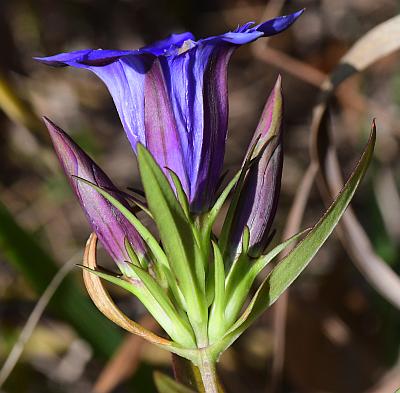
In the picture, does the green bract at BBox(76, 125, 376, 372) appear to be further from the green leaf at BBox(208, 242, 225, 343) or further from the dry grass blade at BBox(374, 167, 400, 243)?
the dry grass blade at BBox(374, 167, 400, 243)

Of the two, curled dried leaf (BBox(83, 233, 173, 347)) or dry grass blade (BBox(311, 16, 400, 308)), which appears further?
dry grass blade (BBox(311, 16, 400, 308))

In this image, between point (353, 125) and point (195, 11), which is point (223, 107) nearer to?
point (353, 125)

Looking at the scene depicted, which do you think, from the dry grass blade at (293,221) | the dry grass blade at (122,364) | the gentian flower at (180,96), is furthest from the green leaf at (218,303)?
the dry grass blade at (122,364)

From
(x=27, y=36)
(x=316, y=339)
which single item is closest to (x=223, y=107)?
(x=316, y=339)

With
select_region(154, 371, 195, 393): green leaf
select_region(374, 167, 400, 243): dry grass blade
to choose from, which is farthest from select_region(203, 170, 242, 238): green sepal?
select_region(374, 167, 400, 243): dry grass blade

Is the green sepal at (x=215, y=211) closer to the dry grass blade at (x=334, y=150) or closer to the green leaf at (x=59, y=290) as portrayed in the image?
the dry grass blade at (x=334, y=150)

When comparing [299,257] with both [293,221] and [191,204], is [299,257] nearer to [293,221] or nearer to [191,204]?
[191,204]

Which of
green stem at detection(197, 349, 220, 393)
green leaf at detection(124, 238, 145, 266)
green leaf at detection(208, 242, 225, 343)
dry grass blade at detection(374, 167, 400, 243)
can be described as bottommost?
dry grass blade at detection(374, 167, 400, 243)

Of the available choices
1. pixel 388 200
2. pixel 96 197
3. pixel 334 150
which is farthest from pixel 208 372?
pixel 388 200
